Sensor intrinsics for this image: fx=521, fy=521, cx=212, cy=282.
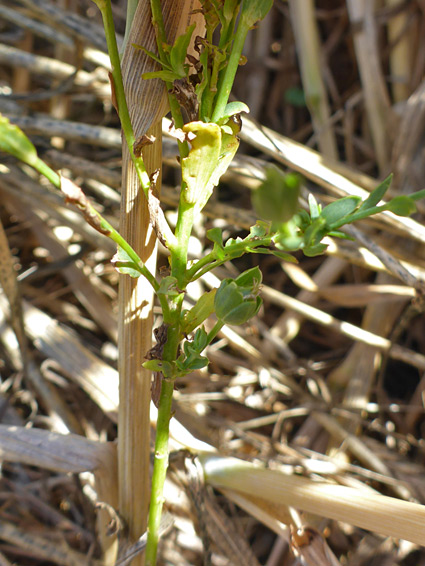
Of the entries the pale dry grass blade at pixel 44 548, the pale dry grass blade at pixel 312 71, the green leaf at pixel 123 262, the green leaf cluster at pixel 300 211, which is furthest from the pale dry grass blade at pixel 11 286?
the pale dry grass blade at pixel 312 71

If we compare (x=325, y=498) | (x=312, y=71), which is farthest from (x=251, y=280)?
(x=312, y=71)

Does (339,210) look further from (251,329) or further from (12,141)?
(251,329)

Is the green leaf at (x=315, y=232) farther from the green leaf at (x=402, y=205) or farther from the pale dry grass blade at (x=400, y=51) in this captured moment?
the pale dry grass blade at (x=400, y=51)

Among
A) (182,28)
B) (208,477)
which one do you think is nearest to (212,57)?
(182,28)

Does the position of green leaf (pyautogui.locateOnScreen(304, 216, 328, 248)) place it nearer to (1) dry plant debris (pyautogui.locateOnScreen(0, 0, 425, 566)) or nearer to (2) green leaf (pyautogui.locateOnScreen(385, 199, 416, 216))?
(2) green leaf (pyautogui.locateOnScreen(385, 199, 416, 216))

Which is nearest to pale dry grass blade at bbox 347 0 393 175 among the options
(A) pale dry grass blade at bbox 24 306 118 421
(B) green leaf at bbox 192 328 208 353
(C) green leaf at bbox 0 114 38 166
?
(A) pale dry grass blade at bbox 24 306 118 421

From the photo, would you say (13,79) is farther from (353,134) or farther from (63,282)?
(353,134)
